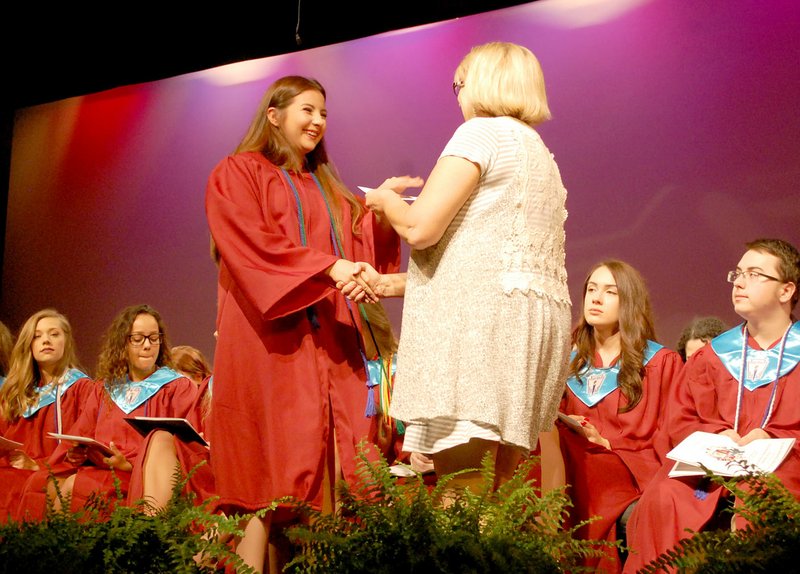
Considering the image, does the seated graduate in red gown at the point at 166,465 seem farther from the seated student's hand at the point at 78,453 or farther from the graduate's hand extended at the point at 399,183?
the graduate's hand extended at the point at 399,183

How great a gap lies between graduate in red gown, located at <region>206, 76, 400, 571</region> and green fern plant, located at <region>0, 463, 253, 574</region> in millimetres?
598

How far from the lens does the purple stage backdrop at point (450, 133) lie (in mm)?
4418

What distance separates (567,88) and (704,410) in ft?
6.53

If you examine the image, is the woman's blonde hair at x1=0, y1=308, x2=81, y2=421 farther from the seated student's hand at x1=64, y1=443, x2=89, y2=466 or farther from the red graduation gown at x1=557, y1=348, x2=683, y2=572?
the red graduation gown at x1=557, y1=348, x2=683, y2=572

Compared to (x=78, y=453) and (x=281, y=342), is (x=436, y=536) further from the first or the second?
(x=78, y=453)

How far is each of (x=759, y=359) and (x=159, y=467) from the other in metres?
2.32

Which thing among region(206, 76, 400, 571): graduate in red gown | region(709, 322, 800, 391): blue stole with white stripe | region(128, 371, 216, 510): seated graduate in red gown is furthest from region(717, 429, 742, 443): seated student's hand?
region(128, 371, 216, 510): seated graduate in red gown

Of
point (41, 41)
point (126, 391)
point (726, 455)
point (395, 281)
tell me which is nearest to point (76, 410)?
point (126, 391)

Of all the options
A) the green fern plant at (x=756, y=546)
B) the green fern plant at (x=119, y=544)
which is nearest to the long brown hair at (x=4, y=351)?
the green fern plant at (x=119, y=544)

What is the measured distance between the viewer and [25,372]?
16.5ft

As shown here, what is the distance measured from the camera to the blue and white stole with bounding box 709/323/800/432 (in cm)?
342

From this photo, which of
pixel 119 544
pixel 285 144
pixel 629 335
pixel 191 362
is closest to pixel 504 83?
pixel 285 144

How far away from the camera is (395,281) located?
99.2 inches

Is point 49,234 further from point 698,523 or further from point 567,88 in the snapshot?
point 698,523
